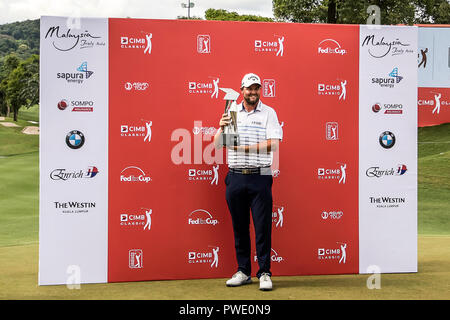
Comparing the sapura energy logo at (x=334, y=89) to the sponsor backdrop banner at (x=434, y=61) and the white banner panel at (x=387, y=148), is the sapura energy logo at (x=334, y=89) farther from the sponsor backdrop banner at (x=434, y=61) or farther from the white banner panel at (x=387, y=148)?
the sponsor backdrop banner at (x=434, y=61)

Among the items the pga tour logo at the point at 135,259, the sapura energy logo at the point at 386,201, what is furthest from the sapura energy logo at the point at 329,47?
the pga tour logo at the point at 135,259

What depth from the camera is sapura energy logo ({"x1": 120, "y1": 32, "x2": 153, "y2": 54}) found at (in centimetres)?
576

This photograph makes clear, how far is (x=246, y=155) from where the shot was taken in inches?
214

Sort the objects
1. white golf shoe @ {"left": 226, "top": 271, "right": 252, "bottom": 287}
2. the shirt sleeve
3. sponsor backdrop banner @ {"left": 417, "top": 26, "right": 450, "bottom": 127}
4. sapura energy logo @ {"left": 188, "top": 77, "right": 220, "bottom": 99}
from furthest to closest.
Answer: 1. sponsor backdrop banner @ {"left": 417, "top": 26, "right": 450, "bottom": 127}
2. sapura energy logo @ {"left": 188, "top": 77, "right": 220, "bottom": 99}
3. white golf shoe @ {"left": 226, "top": 271, "right": 252, "bottom": 287}
4. the shirt sleeve

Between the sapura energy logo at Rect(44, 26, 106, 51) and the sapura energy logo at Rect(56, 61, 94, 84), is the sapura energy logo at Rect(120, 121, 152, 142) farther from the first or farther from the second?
the sapura energy logo at Rect(44, 26, 106, 51)

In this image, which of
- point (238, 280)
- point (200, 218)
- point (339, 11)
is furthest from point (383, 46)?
point (339, 11)

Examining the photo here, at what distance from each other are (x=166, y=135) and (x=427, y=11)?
87.0ft

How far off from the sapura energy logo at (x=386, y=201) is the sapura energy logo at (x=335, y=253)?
571mm

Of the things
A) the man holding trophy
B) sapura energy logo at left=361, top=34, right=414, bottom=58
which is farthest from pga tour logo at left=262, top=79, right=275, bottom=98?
sapura energy logo at left=361, top=34, right=414, bottom=58

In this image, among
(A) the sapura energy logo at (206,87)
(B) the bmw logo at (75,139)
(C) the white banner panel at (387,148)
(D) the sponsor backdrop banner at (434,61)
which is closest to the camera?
(B) the bmw logo at (75,139)

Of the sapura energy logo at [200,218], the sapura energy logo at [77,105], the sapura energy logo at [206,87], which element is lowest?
the sapura energy logo at [200,218]

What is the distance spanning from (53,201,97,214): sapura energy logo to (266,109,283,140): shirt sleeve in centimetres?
194

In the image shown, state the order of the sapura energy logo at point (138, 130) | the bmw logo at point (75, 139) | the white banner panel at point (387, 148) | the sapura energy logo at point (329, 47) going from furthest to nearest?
1. the white banner panel at point (387, 148)
2. the sapura energy logo at point (329, 47)
3. the sapura energy logo at point (138, 130)
4. the bmw logo at point (75, 139)

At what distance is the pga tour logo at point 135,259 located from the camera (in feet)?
19.3
